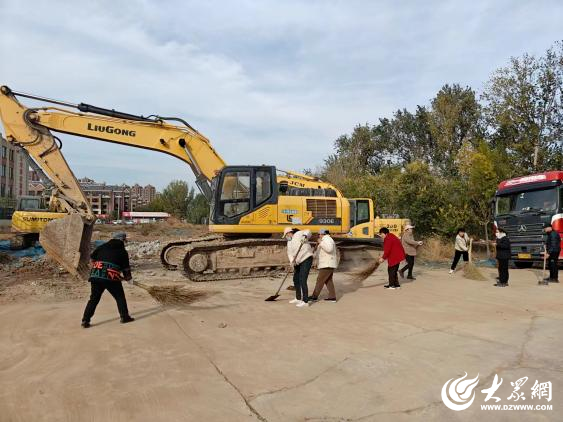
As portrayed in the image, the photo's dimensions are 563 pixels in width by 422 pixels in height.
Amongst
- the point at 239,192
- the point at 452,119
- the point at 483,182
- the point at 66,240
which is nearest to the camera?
the point at 66,240

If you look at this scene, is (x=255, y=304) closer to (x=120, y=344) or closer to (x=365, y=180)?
(x=120, y=344)

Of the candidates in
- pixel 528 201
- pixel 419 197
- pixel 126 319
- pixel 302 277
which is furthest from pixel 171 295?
pixel 419 197

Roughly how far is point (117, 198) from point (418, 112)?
317ft

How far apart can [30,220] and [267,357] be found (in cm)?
1611

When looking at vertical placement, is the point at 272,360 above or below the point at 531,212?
below

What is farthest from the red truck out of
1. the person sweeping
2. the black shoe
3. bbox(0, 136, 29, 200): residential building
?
bbox(0, 136, 29, 200): residential building

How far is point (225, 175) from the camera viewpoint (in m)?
12.2

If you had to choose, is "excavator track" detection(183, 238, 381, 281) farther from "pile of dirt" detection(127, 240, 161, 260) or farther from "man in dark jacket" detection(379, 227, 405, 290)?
"pile of dirt" detection(127, 240, 161, 260)

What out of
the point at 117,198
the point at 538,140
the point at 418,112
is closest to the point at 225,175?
the point at 538,140

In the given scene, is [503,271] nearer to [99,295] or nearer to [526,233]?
[526,233]

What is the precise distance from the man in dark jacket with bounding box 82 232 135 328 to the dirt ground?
258 millimetres

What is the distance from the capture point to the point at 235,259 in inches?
473

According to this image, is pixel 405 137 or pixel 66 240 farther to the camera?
pixel 405 137

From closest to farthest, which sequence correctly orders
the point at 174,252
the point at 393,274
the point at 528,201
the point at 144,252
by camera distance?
the point at 393,274
the point at 174,252
the point at 528,201
the point at 144,252
